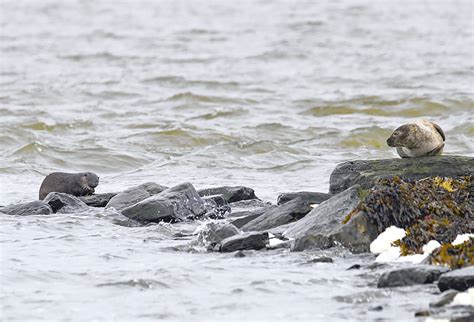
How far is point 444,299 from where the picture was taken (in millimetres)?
5715

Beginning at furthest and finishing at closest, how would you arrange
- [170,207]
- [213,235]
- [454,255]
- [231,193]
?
1. [231,193]
2. [170,207]
3. [213,235]
4. [454,255]

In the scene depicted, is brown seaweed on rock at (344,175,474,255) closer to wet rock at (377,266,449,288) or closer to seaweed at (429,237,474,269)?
seaweed at (429,237,474,269)

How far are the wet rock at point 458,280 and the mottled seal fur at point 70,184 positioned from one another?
5.32 metres

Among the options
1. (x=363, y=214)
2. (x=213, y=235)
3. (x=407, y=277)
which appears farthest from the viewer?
(x=213, y=235)

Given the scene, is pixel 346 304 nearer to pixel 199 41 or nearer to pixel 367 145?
pixel 367 145

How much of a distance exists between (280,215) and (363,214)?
1.10 metres

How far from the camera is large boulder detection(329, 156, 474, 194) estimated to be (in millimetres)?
8594

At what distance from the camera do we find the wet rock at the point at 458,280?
5816 millimetres

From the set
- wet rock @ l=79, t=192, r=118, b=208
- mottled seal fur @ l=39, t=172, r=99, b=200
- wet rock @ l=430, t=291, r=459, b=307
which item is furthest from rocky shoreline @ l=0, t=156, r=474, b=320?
mottled seal fur @ l=39, t=172, r=99, b=200

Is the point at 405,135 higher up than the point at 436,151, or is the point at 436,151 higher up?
the point at 405,135

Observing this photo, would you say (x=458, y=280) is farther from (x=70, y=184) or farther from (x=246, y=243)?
(x=70, y=184)

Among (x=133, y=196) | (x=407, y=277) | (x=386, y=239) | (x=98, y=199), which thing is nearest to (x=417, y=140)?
→ (x=386, y=239)

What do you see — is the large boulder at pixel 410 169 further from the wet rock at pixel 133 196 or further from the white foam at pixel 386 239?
the wet rock at pixel 133 196

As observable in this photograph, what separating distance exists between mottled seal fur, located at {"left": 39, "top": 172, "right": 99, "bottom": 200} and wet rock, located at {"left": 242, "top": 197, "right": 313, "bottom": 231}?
262cm
